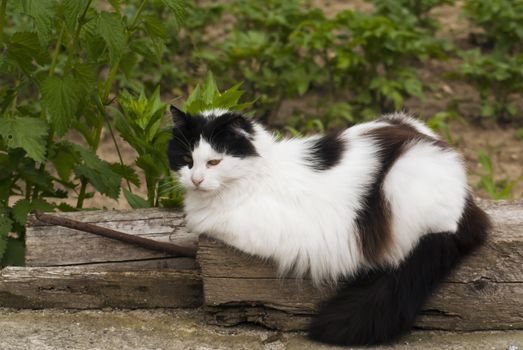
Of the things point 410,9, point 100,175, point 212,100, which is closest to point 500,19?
point 410,9

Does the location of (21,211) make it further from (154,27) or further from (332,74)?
(332,74)

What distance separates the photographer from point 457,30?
8305mm

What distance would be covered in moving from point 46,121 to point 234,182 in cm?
116

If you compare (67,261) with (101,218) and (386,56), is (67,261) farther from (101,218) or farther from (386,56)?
(386,56)

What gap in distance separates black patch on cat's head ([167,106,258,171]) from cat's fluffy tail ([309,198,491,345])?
2.28 feet

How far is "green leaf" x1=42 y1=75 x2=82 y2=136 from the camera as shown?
3867 mm

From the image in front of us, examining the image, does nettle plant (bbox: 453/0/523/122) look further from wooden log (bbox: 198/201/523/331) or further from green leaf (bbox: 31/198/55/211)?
green leaf (bbox: 31/198/55/211)

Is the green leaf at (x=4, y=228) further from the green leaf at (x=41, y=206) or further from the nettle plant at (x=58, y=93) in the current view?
the green leaf at (x=41, y=206)

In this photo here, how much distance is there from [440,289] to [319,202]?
63cm

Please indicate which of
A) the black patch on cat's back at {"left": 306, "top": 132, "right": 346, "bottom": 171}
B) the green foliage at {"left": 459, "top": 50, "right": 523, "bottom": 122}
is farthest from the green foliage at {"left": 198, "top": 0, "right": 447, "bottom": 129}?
the black patch on cat's back at {"left": 306, "top": 132, "right": 346, "bottom": 171}

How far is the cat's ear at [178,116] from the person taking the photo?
3.46 m

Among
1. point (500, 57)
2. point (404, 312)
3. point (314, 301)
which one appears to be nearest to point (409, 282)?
point (404, 312)

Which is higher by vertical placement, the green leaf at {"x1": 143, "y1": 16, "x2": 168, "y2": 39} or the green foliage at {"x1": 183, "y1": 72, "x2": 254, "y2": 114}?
the green leaf at {"x1": 143, "y1": 16, "x2": 168, "y2": 39}

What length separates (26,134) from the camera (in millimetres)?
3885
